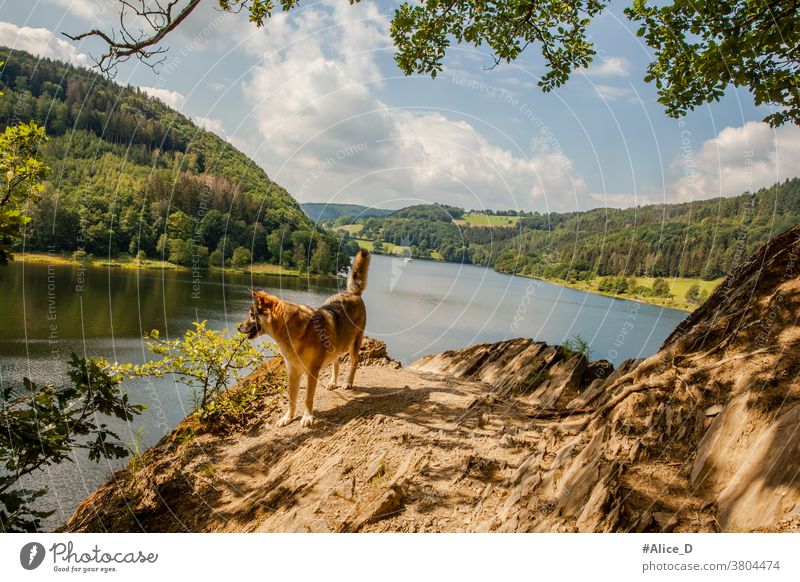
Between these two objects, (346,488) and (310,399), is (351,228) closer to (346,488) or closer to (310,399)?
(310,399)

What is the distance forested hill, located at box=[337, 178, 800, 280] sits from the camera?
22.4ft

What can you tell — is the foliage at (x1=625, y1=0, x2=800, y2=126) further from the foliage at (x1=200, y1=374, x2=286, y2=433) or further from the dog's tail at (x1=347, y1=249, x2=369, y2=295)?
the foliage at (x1=200, y1=374, x2=286, y2=433)

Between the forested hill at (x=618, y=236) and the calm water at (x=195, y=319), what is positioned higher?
the forested hill at (x=618, y=236)

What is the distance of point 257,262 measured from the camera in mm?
31703

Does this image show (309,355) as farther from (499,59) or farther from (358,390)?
(499,59)

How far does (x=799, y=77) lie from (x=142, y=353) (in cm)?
2654

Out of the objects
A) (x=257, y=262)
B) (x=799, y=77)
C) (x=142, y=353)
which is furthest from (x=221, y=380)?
(x=257, y=262)

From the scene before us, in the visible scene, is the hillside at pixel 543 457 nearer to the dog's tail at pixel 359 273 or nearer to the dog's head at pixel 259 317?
the dog's head at pixel 259 317

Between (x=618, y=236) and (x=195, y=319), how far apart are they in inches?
1003

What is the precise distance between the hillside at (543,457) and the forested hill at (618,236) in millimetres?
667

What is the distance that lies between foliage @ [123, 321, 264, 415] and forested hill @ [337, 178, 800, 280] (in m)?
3.70

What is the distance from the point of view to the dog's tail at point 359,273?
816cm

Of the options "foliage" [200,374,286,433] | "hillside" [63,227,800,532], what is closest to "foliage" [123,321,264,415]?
"foliage" [200,374,286,433]

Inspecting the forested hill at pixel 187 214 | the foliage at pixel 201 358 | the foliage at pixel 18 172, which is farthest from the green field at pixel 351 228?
the foliage at pixel 18 172
